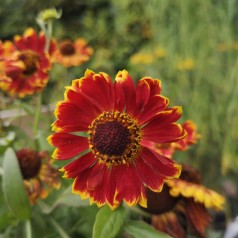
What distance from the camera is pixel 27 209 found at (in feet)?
1.94

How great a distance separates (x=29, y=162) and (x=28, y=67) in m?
0.20

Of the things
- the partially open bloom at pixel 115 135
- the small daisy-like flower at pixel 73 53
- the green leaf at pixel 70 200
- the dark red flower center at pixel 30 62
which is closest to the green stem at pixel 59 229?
the green leaf at pixel 70 200

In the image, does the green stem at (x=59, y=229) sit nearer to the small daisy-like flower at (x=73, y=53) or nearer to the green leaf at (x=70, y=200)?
the green leaf at (x=70, y=200)

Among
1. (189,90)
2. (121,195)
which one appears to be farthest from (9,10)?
(121,195)

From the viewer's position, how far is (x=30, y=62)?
2.65 ft

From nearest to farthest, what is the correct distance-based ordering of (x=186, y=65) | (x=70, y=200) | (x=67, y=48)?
(x=70, y=200), (x=67, y=48), (x=186, y=65)

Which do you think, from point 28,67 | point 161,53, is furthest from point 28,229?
point 161,53

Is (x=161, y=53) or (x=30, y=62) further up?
(x=30, y=62)

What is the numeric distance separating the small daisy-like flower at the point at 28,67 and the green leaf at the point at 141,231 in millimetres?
282

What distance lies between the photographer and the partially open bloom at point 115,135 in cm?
48

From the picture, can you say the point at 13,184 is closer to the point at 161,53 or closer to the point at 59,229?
the point at 59,229

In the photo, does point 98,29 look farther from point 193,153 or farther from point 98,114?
point 98,114

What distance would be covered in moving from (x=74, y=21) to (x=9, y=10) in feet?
1.50

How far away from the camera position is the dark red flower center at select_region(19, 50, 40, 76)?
79 centimetres
